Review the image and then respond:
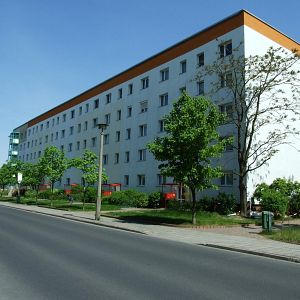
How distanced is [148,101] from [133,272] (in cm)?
3255

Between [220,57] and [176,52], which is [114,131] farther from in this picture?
[220,57]

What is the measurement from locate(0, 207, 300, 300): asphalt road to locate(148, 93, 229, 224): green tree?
23.5 feet

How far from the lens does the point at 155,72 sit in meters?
38.6

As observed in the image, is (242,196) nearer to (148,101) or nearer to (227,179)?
(227,179)

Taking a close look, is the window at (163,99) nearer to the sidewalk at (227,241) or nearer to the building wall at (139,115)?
the building wall at (139,115)

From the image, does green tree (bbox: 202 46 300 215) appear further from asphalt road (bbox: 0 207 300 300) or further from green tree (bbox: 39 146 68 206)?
asphalt road (bbox: 0 207 300 300)

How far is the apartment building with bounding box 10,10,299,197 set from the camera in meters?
29.1

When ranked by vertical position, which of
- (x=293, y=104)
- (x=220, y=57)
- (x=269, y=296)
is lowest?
(x=269, y=296)

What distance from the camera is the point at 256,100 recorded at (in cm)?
2733

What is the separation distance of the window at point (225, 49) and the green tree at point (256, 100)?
685 millimetres

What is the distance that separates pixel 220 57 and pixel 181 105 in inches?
464

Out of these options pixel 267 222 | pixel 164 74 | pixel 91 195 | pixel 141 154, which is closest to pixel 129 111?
A: pixel 141 154

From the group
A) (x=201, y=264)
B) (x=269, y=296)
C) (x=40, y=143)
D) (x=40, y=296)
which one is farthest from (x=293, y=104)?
(x=40, y=143)

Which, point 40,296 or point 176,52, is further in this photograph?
point 176,52
